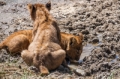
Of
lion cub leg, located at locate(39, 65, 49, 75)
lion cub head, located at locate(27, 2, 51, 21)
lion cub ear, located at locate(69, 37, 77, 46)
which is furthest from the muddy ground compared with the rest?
lion cub head, located at locate(27, 2, 51, 21)

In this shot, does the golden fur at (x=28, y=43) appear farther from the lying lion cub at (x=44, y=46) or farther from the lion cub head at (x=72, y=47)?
the lying lion cub at (x=44, y=46)

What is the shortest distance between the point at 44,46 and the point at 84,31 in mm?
3321

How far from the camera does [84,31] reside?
13.3 metres

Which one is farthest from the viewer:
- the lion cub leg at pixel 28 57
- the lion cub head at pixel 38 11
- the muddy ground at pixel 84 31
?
the lion cub head at pixel 38 11

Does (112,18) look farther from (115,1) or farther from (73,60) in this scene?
(73,60)

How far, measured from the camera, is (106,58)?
11.4 m

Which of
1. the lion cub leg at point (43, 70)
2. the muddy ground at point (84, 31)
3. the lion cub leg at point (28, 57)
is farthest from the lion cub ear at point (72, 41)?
the lion cub leg at point (43, 70)

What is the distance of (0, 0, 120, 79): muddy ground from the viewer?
10031 mm

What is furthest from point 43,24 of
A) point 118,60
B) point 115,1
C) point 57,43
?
point 115,1

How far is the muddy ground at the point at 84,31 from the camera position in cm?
1003

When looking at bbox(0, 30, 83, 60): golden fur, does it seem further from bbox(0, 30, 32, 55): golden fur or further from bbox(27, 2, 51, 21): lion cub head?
bbox(27, 2, 51, 21): lion cub head

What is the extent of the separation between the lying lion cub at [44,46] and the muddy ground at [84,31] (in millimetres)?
217

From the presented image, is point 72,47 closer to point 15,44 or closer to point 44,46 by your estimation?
point 15,44

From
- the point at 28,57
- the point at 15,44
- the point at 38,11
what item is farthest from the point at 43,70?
the point at 38,11
